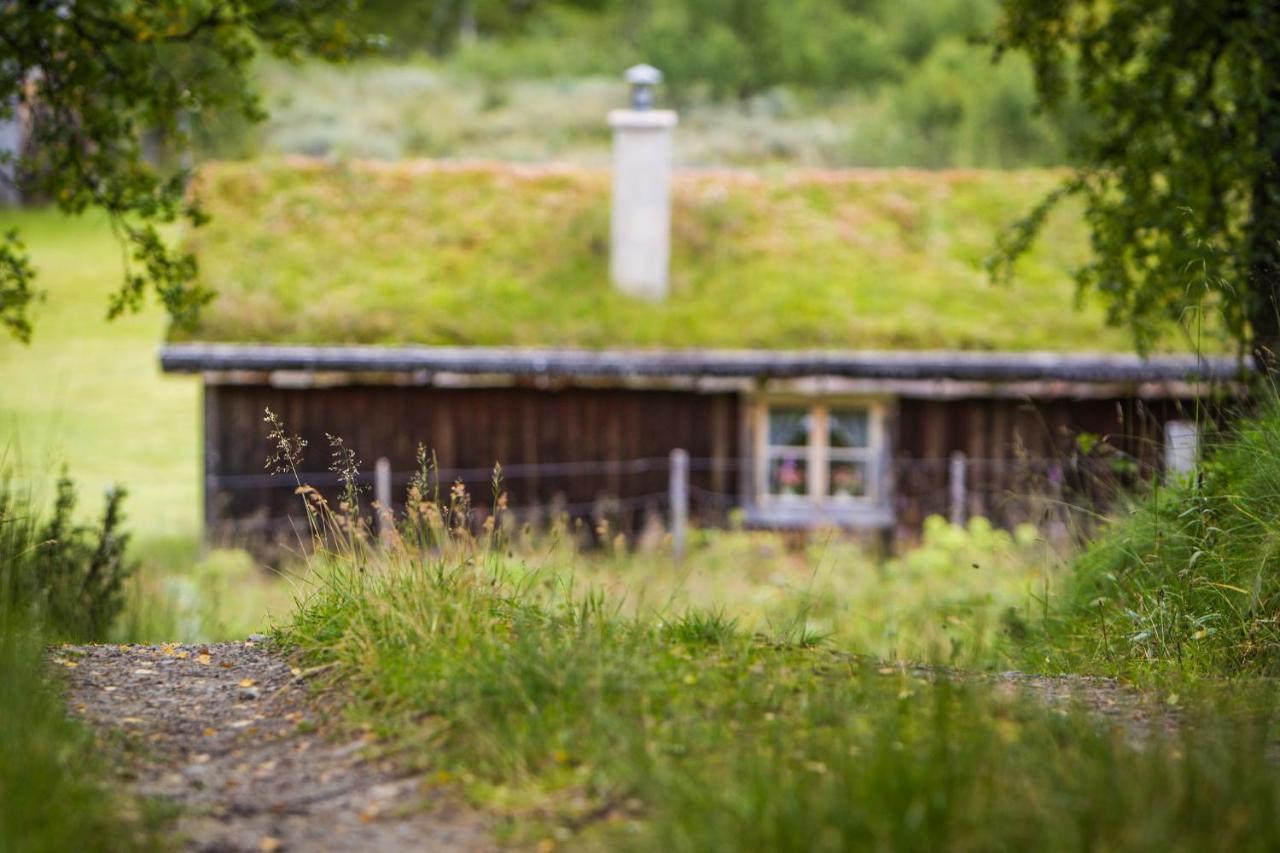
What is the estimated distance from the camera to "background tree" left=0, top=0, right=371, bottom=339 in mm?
7160

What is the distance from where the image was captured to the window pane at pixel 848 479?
1598cm

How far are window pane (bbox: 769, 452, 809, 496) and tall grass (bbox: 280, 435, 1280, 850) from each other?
37.6 ft

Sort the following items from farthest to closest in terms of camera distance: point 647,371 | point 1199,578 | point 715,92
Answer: point 715,92, point 647,371, point 1199,578

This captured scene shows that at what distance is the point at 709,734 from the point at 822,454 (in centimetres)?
1287

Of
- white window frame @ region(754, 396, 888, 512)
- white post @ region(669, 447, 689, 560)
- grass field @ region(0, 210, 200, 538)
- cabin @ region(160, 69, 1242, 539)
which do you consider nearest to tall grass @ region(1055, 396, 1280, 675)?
cabin @ region(160, 69, 1242, 539)

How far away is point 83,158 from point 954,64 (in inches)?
1244

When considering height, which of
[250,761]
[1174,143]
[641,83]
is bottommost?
[250,761]

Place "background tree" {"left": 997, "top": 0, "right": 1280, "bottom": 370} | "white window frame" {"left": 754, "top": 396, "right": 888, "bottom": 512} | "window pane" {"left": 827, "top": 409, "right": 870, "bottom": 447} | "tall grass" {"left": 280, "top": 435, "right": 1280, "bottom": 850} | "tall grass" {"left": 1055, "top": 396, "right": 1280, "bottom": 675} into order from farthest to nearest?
"window pane" {"left": 827, "top": 409, "right": 870, "bottom": 447}
"white window frame" {"left": 754, "top": 396, "right": 888, "bottom": 512}
"background tree" {"left": 997, "top": 0, "right": 1280, "bottom": 370}
"tall grass" {"left": 1055, "top": 396, "right": 1280, "bottom": 675}
"tall grass" {"left": 280, "top": 435, "right": 1280, "bottom": 850}

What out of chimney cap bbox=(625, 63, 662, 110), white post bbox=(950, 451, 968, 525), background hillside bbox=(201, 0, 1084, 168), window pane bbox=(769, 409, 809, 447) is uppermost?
background hillside bbox=(201, 0, 1084, 168)

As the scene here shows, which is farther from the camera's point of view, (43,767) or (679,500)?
(679,500)

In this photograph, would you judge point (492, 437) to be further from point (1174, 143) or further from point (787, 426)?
point (1174, 143)

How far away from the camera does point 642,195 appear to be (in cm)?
1675

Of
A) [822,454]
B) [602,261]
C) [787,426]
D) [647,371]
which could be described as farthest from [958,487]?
[602,261]

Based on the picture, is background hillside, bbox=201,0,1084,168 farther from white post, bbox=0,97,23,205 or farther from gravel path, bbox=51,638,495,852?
gravel path, bbox=51,638,495,852
